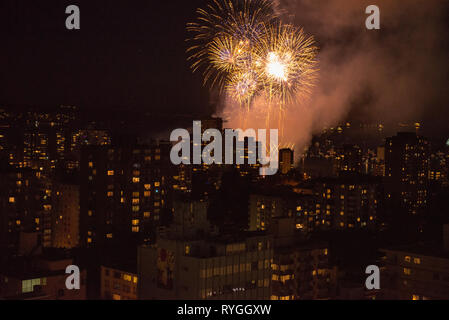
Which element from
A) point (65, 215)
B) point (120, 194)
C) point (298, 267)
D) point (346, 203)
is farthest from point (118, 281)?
point (346, 203)

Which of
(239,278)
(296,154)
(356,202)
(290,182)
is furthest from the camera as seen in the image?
(296,154)

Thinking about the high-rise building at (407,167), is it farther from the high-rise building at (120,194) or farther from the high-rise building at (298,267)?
the high-rise building at (298,267)

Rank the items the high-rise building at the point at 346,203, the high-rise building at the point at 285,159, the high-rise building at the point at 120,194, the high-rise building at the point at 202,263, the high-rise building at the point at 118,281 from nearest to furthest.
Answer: the high-rise building at the point at 202,263 → the high-rise building at the point at 118,281 → the high-rise building at the point at 120,194 → the high-rise building at the point at 346,203 → the high-rise building at the point at 285,159

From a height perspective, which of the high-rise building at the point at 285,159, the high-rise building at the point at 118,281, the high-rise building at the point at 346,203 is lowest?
the high-rise building at the point at 118,281

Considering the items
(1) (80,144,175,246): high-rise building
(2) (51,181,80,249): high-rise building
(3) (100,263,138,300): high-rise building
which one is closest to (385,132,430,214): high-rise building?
(1) (80,144,175,246): high-rise building

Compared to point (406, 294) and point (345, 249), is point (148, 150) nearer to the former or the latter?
point (345, 249)

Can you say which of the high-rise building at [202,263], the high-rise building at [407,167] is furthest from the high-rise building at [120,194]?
the high-rise building at [407,167]

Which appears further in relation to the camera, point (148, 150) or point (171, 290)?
point (148, 150)

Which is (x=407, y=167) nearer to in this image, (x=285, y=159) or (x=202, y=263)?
(x=285, y=159)
